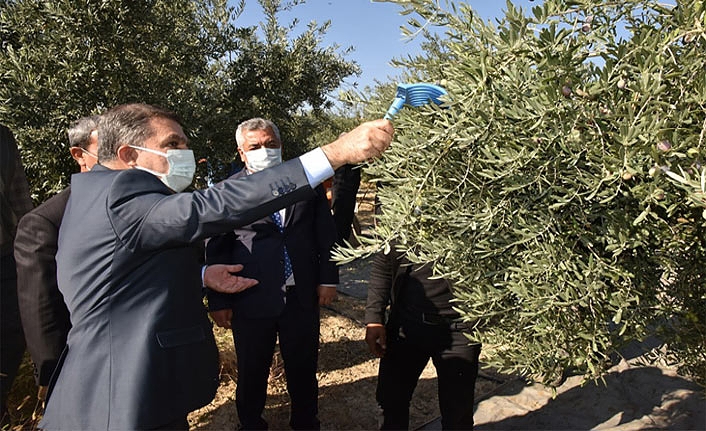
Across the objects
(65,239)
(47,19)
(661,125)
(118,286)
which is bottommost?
(118,286)

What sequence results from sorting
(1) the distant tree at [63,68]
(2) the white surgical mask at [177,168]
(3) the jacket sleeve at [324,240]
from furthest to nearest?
(1) the distant tree at [63,68] → (3) the jacket sleeve at [324,240] → (2) the white surgical mask at [177,168]

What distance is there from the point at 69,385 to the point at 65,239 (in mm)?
722

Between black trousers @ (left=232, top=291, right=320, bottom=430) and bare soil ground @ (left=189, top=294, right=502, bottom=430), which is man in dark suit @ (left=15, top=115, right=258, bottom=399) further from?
bare soil ground @ (left=189, top=294, right=502, bottom=430)

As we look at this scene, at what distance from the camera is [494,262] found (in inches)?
75.2

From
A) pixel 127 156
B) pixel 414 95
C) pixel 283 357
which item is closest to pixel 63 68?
pixel 127 156

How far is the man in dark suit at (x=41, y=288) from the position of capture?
3191 mm

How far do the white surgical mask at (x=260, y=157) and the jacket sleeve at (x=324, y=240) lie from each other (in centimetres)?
49

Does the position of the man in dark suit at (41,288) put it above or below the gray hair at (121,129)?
below

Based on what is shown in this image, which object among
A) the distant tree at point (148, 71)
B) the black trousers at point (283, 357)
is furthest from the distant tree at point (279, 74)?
the black trousers at point (283, 357)

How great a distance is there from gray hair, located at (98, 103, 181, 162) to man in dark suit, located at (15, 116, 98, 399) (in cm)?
91

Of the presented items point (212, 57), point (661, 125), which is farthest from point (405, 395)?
point (212, 57)

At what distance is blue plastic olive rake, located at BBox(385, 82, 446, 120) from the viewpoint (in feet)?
5.80

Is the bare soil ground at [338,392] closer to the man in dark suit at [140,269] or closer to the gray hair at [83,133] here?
the man in dark suit at [140,269]

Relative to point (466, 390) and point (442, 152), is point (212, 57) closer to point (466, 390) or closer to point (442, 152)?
point (466, 390)
